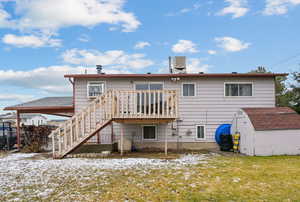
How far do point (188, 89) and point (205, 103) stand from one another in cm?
110

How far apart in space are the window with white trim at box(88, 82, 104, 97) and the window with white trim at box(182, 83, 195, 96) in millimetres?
4096

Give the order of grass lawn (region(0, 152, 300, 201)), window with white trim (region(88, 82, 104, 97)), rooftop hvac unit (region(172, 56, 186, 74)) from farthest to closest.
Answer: rooftop hvac unit (region(172, 56, 186, 74)) < window with white trim (region(88, 82, 104, 97)) < grass lawn (region(0, 152, 300, 201))

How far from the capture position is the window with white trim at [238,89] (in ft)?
36.0

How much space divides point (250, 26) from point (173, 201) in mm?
14658

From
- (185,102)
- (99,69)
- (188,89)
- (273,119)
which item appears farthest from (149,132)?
(273,119)

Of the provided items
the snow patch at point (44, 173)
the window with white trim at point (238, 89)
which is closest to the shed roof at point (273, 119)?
the window with white trim at point (238, 89)

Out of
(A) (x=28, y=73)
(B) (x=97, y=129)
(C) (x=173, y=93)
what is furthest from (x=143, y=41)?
(A) (x=28, y=73)

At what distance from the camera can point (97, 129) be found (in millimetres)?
8852

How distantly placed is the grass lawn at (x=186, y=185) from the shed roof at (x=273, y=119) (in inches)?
90.1

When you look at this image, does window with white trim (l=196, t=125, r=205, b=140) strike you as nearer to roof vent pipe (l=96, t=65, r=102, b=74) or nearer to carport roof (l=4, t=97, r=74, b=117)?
roof vent pipe (l=96, t=65, r=102, b=74)

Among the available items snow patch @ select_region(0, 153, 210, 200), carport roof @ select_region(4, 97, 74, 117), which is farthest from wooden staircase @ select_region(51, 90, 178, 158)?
carport roof @ select_region(4, 97, 74, 117)

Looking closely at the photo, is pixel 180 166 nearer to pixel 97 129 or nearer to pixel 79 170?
pixel 79 170

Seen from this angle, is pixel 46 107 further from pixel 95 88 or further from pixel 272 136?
pixel 272 136

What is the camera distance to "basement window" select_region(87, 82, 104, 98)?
1076 cm
